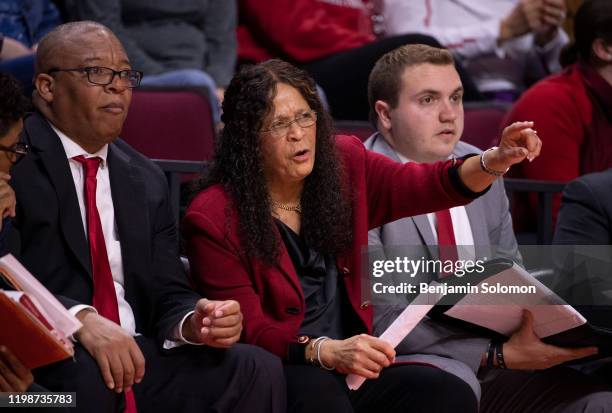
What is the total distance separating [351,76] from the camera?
3998 millimetres

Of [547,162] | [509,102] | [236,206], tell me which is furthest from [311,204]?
[509,102]

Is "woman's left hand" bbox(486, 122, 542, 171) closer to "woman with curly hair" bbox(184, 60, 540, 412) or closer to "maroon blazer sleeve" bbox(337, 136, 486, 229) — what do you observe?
"woman with curly hair" bbox(184, 60, 540, 412)

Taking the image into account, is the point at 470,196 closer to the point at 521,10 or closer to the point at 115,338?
the point at 115,338

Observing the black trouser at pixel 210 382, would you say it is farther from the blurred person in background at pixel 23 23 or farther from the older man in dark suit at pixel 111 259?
the blurred person in background at pixel 23 23

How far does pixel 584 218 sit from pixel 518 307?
0.58 metres

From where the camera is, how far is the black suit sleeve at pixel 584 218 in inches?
119

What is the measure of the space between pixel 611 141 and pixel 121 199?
190 cm

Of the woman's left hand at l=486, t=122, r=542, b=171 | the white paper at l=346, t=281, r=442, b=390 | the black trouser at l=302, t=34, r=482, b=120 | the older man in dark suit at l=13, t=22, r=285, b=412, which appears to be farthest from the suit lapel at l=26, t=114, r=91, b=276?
the black trouser at l=302, t=34, r=482, b=120

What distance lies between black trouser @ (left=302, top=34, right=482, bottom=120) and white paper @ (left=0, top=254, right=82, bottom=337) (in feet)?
6.91

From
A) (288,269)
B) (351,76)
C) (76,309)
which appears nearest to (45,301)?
(76,309)

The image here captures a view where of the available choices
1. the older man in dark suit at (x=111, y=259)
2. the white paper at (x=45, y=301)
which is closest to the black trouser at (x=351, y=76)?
the older man in dark suit at (x=111, y=259)

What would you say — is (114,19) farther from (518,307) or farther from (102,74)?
(518,307)

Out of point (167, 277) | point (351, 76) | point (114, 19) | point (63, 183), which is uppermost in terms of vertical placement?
point (114, 19)

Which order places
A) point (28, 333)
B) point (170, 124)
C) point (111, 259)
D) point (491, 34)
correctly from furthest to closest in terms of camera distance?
1. point (491, 34)
2. point (170, 124)
3. point (111, 259)
4. point (28, 333)
